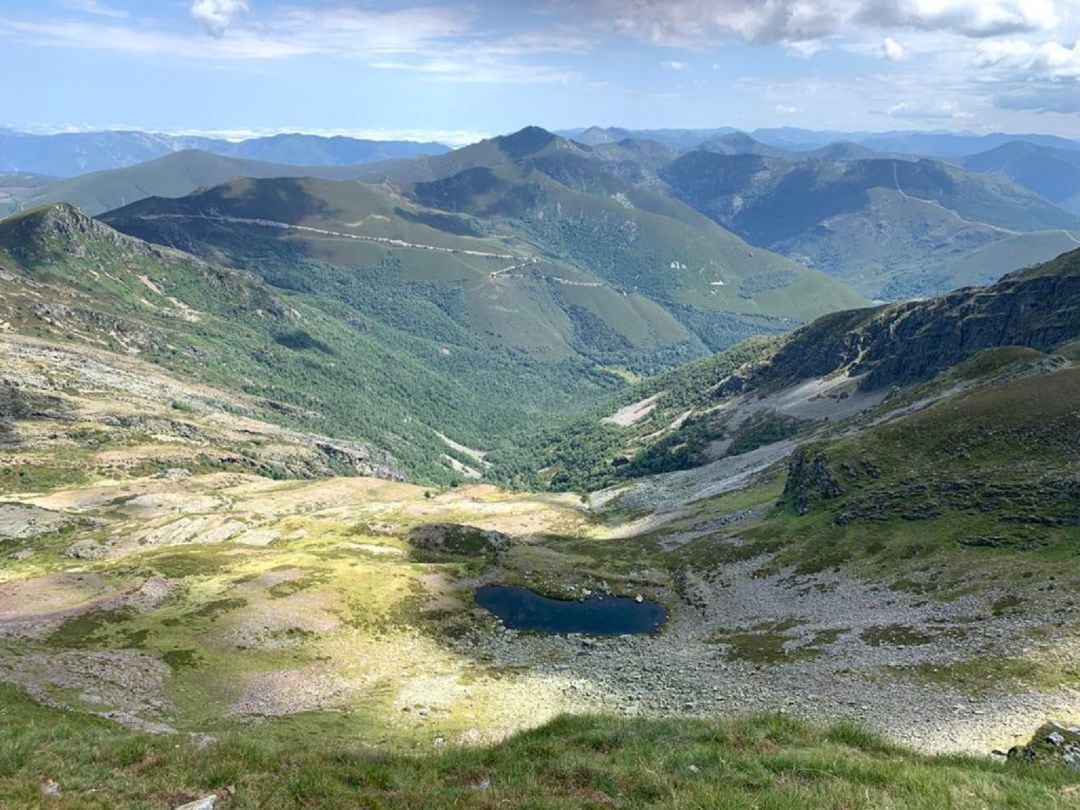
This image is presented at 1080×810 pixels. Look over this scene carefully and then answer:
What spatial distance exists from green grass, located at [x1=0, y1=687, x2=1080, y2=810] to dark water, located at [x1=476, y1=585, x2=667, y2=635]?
77.2 m

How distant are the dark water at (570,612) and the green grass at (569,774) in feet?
253

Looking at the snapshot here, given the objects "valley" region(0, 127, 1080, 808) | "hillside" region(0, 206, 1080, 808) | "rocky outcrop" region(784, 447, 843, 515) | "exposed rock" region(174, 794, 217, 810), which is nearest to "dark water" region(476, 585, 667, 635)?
"valley" region(0, 127, 1080, 808)

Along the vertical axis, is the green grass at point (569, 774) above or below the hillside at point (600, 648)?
above

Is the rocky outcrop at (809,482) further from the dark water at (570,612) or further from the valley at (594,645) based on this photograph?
the dark water at (570,612)

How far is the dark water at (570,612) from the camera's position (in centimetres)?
11294

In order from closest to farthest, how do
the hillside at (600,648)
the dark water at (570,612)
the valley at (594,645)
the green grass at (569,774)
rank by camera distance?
1. the green grass at (569,774)
2. the hillside at (600,648)
3. the valley at (594,645)
4. the dark water at (570,612)

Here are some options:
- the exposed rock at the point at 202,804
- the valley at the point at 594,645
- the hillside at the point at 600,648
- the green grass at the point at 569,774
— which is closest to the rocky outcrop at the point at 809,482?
the hillside at the point at 600,648

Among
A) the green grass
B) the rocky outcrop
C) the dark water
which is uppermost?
the green grass

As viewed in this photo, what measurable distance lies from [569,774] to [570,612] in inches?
3632

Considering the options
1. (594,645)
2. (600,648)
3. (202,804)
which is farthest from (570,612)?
(202,804)

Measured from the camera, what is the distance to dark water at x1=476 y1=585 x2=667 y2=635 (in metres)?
113

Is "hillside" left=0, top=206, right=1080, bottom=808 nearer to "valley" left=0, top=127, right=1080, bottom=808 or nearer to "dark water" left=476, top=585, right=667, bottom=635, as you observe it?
"valley" left=0, top=127, right=1080, bottom=808

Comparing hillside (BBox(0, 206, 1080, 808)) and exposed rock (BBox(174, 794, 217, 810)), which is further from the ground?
exposed rock (BBox(174, 794, 217, 810))

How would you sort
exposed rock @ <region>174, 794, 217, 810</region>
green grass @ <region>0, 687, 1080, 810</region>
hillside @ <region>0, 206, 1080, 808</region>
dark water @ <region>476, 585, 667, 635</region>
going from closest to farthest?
green grass @ <region>0, 687, 1080, 810</region>, exposed rock @ <region>174, 794, 217, 810</region>, hillside @ <region>0, 206, 1080, 808</region>, dark water @ <region>476, 585, 667, 635</region>
